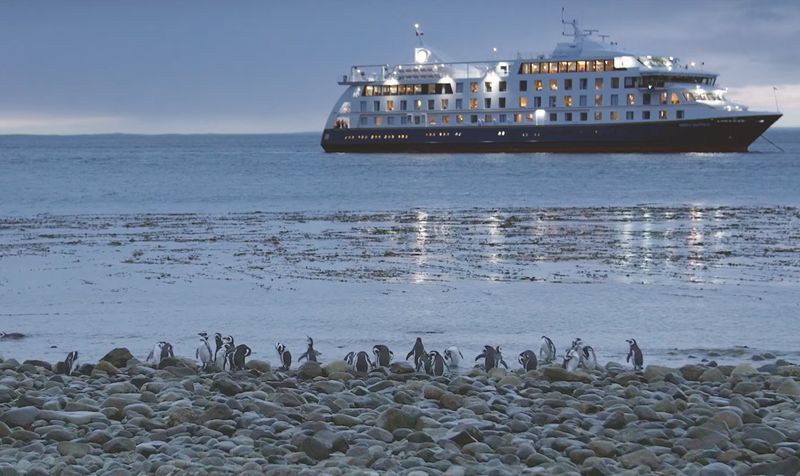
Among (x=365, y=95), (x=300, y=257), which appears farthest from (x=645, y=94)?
(x=300, y=257)

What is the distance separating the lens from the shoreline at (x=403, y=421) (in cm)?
693

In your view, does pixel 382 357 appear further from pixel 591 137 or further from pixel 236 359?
pixel 591 137

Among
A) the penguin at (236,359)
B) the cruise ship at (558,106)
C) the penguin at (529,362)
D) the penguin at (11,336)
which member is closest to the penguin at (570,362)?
the penguin at (529,362)

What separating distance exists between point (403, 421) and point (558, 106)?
69.0 metres

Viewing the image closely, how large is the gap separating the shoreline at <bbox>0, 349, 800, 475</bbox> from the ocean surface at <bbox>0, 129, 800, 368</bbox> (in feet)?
7.16

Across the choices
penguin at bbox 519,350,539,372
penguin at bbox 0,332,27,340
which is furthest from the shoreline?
penguin at bbox 0,332,27,340

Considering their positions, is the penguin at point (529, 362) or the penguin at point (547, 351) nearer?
the penguin at point (529, 362)

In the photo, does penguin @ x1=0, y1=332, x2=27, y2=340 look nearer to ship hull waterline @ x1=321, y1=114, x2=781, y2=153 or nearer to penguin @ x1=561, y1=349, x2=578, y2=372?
penguin @ x1=561, y1=349, x2=578, y2=372

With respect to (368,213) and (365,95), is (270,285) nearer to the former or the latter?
(368,213)

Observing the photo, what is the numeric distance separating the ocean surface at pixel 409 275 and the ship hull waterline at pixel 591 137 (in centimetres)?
3508

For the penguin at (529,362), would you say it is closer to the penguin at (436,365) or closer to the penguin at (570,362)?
the penguin at (570,362)

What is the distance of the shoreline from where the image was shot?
6934mm

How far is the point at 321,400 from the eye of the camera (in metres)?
8.71

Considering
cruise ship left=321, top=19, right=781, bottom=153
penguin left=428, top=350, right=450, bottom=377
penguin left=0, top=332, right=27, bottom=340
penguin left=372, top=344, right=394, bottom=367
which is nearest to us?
Result: penguin left=428, top=350, right=450, bottom=377
